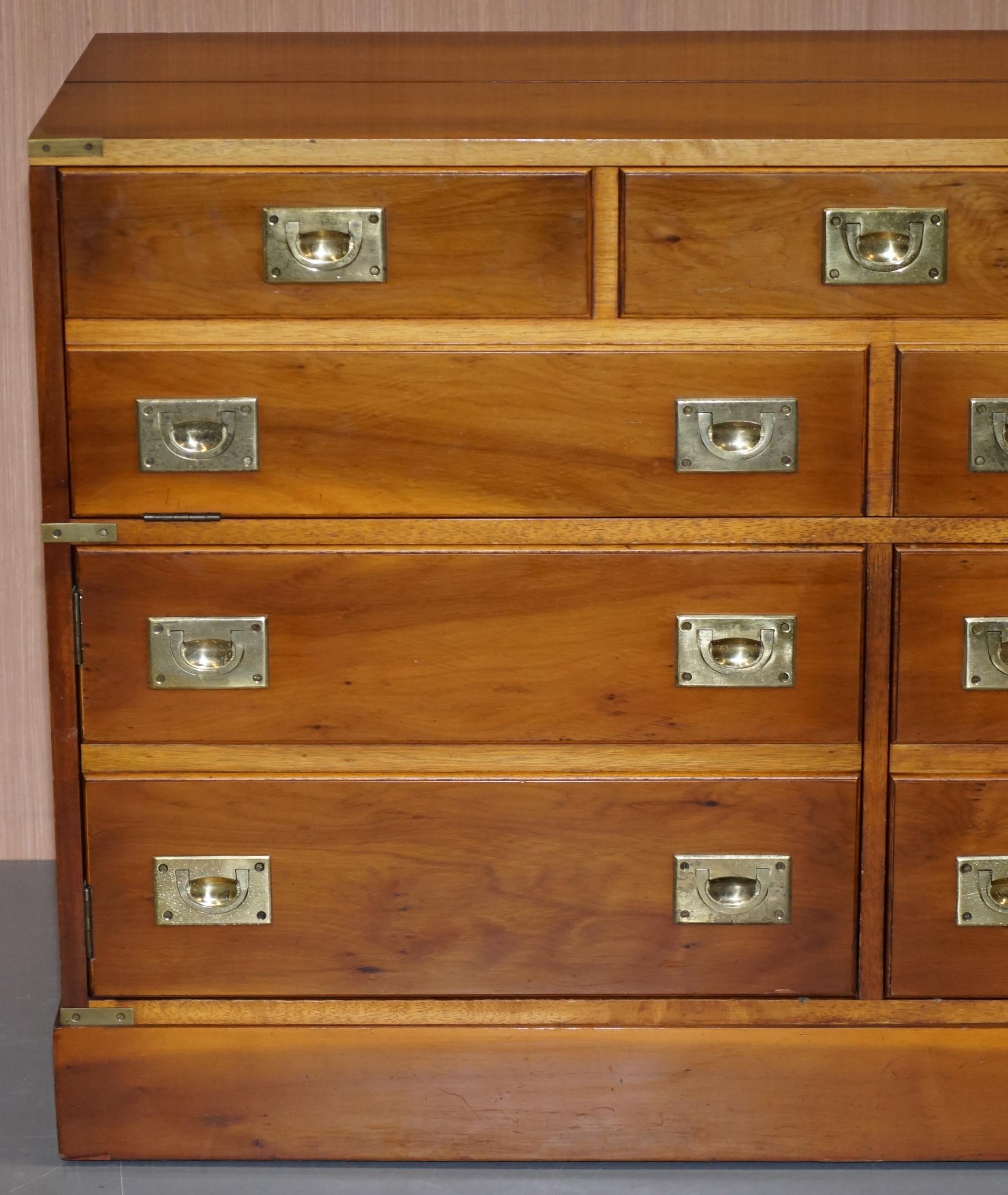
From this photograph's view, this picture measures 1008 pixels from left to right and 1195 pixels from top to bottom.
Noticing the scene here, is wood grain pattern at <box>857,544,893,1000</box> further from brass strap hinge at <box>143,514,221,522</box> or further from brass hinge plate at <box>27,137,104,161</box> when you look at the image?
brass hinge plate at <box>27,137,104,161</box>

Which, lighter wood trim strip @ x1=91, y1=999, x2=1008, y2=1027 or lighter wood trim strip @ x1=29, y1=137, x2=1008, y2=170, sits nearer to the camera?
lighter wood trim strip @ x1=29, y1=137, x2=1008, y2=170

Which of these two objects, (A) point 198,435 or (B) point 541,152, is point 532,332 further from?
(A) point 198,435

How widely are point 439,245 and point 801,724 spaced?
65cm

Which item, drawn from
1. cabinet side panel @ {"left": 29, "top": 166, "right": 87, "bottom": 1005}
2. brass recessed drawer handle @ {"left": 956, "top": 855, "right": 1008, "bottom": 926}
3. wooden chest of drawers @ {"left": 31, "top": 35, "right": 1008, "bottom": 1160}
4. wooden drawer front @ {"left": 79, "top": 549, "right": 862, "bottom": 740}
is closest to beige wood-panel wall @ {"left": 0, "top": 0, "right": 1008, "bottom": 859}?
wooden chest of drawers @ {"left": 31, "top": 35, "right": 1008, "bottom": 1160}

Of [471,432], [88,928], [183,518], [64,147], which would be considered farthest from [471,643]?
[64,147]

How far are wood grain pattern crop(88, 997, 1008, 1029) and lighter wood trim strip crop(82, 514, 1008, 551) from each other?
1.70ft

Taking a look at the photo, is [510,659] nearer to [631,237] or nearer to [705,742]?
[705,742]

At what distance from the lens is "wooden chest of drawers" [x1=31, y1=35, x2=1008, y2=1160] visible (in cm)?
150

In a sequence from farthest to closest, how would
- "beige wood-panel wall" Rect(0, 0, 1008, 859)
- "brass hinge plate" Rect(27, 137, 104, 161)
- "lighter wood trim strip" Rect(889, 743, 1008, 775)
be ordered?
"beige wood-panel wall" Rect(0, 0, 1008, 859) → "lighter wood trim strip" Rect(889, 743, 1008, 775) → "brass hinge plate" Rect(27, 137, 104, 161)

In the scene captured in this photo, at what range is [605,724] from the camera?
158 centimetres

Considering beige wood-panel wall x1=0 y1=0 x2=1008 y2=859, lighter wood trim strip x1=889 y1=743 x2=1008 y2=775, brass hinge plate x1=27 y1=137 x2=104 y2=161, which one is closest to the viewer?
brass hinge plate x1=27 y1=137 x2=104 y2=161

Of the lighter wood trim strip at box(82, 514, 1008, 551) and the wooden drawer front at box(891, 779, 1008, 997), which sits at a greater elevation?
the lighter wood trim strip at box(82, 514, 1008, 551)

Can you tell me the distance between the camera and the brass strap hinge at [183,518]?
1545 mm

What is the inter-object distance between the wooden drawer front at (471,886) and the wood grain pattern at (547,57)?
81 cm
